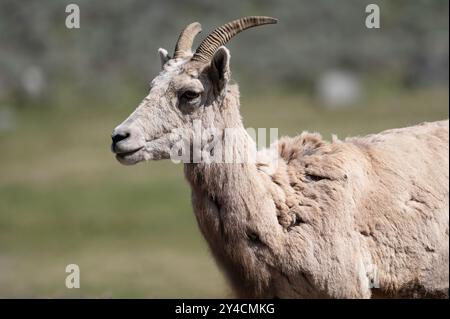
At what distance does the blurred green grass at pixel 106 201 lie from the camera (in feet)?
59.2

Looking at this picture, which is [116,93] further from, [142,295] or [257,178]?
[257,178]

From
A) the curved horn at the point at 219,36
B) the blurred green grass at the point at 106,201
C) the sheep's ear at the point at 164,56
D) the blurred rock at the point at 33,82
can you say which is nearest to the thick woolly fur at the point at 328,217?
the curved horn at the point at 219,36

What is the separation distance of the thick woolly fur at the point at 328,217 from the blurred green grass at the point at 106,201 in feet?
4.01

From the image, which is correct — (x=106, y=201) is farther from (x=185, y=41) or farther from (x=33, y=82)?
(x=185, y=41)

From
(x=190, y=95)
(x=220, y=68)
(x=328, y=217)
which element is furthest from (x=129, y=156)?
(x=328, y=217)

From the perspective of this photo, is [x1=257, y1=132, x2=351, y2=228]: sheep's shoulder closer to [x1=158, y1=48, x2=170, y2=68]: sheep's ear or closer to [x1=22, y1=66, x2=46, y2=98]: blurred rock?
[x1=158, y1=48, x2=170, y2=68]: sheep's ear

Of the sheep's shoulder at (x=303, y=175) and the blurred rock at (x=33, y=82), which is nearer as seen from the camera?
the sheep's shoulder at (x=303, y=175)

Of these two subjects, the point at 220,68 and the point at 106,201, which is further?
the point at 106,201

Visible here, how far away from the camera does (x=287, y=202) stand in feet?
29.7

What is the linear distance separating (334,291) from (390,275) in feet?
2.60

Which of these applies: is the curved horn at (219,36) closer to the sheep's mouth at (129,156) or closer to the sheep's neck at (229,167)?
the sheep's neck at (229,167)

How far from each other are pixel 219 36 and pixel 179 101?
0.86 metres

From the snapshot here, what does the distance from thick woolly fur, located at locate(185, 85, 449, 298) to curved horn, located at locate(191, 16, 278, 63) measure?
486 mm
